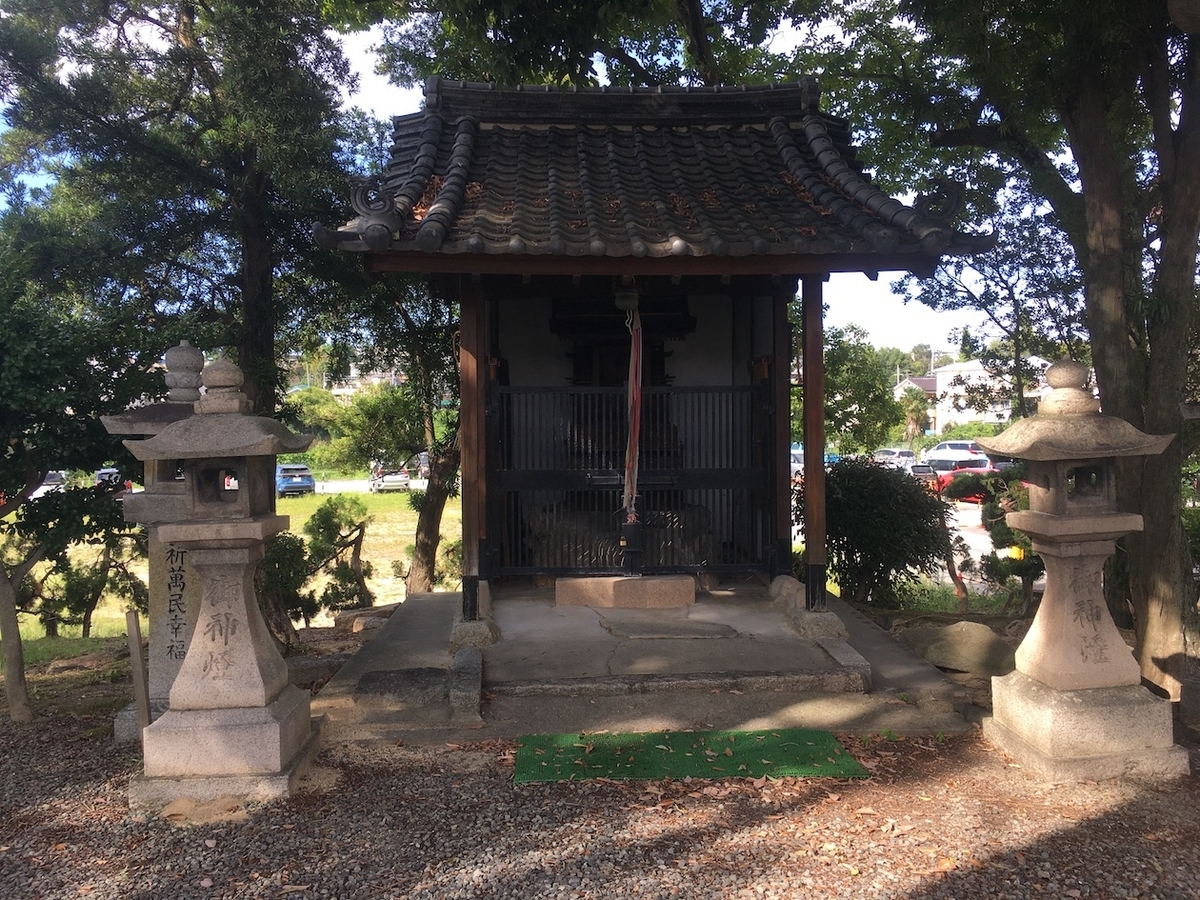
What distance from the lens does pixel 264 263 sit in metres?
10.1

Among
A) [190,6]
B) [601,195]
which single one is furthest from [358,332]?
[601,195]

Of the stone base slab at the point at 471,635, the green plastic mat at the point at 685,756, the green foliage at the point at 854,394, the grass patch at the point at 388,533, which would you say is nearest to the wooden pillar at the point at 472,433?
the stone base slab at the point at 471,635

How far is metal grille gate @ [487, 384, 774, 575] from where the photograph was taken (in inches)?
278

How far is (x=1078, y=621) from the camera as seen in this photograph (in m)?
4.57

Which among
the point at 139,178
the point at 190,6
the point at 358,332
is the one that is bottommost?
A: the point at 358,332

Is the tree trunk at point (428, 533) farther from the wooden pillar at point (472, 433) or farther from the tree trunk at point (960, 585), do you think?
the tree trunk at point (960, 585)

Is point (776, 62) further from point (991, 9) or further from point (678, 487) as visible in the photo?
point (678, 487)

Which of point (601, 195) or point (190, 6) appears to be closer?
point (601, 195)

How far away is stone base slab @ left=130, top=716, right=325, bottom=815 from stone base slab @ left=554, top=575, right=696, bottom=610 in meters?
3.60

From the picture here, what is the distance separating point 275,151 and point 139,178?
1934mm

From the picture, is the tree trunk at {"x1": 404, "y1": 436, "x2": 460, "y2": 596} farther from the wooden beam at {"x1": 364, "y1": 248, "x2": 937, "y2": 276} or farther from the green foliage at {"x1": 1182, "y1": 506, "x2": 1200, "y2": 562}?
the green foliage at {"x1": 1182, "y1": 506, "x2": 1200, "y2": 562}

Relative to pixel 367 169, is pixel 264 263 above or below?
below

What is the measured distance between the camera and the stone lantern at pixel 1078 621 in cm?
441

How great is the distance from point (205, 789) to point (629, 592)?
3.98 m
